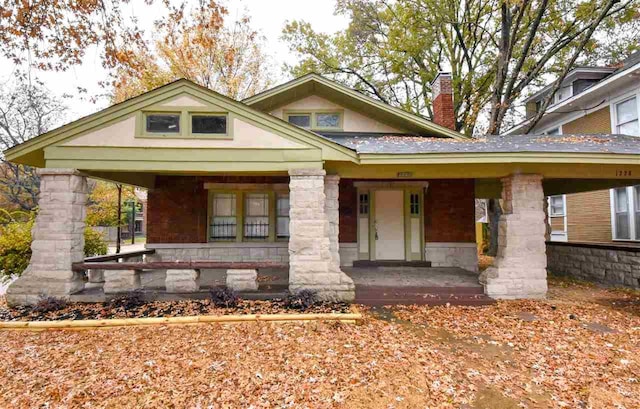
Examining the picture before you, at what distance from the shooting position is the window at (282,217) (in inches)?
372

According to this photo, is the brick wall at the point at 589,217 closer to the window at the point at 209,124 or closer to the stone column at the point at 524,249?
the stone column at the point at 524,249

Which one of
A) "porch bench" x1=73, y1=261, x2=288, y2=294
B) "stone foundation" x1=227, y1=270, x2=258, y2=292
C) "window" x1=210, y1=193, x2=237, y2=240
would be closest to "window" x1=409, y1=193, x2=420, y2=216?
"porch bench" x1=73, y1=261, x2=288, y2=294

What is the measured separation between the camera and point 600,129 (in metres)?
12.1

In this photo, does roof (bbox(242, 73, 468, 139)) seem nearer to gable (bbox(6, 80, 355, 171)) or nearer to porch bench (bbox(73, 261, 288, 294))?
gable (bbox(6, 80, 355, 171))

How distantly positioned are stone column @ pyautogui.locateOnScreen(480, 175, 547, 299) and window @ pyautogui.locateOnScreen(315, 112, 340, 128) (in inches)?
196

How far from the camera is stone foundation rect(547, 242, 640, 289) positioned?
25.6 feet

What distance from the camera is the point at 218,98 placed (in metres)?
6.18

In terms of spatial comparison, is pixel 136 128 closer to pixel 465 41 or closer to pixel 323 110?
pixel 323 110

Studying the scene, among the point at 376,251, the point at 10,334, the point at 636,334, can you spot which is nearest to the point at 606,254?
the point at 636,334

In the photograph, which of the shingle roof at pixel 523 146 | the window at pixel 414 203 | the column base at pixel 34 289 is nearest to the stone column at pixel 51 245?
the column base at pixel 34 289

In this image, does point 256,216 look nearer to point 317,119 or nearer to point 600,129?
point 317,119

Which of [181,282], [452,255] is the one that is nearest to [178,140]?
[181,282]

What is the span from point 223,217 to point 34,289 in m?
4.49

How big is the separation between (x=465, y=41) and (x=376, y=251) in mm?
12677
